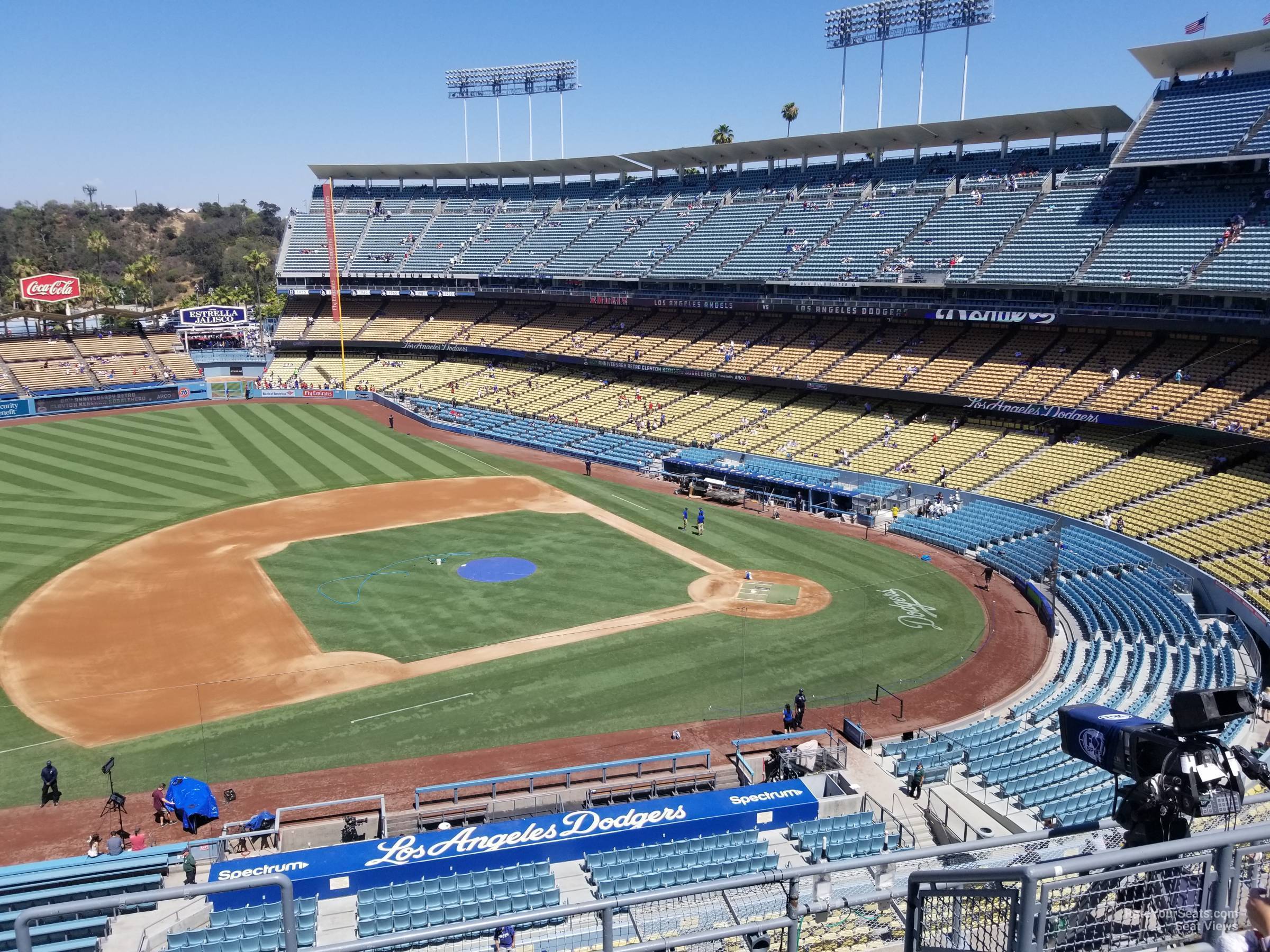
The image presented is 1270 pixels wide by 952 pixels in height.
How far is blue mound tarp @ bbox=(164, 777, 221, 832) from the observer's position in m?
19.2

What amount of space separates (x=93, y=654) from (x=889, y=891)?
2874 centimetres

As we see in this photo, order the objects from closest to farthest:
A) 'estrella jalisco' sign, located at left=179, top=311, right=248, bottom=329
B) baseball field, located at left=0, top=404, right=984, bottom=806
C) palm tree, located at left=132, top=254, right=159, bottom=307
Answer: baseball field, located at left=0, top=404, right=984, bottom=806, 'estrella jalisco' sign, located at left=179, top=311, right=248, bottom=329, palm tree, located at left=132, top=254, right=159, bottom=307

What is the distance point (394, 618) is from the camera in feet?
101

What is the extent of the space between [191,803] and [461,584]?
15377mm

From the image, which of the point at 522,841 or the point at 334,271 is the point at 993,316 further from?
the point at 334,271

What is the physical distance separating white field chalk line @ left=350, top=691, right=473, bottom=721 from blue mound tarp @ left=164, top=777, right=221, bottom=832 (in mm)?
4815

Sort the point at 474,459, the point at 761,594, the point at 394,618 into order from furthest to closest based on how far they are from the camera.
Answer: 1. the point at 474,459
2. the point at 761,594
3. the point at 394,618

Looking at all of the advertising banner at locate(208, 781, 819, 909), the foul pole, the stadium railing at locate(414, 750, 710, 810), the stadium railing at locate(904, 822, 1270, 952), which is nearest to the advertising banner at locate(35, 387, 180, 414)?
the foul pole

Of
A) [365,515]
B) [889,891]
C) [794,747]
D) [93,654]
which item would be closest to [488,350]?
[365,515]

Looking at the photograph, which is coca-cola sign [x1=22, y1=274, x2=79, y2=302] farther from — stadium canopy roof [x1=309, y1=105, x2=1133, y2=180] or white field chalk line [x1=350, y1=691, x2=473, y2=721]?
white field chalk line [x1=350, y1=691, x2=473, y2=721]

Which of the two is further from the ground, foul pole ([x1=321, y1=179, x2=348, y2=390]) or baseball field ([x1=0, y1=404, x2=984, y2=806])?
foul pole ([x1=321, y1=179, x2=348, y2=390])

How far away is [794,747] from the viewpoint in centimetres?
2239

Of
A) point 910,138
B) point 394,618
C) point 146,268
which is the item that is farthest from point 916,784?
point 146,268

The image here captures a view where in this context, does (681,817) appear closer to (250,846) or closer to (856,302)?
(250,846)
